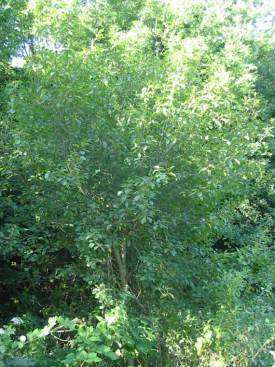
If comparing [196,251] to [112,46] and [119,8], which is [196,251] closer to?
[112,46]

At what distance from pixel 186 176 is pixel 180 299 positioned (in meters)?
1.17

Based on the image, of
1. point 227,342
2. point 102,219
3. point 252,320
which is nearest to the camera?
point 227,342

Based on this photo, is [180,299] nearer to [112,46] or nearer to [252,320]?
[252,320]

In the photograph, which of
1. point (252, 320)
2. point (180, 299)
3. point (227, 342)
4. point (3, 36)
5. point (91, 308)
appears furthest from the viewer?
point (3, 36)

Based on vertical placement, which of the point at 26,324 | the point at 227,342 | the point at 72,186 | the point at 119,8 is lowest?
the point at 227,342

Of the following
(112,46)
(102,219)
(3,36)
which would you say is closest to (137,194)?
(102,219)

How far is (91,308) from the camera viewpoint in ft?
16.2

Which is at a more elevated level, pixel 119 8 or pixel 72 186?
pixel 119 8

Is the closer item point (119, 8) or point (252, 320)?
point (252, 320)

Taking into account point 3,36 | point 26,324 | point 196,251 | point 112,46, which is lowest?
point 26,324

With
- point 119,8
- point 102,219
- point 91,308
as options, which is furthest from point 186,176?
point 119,8

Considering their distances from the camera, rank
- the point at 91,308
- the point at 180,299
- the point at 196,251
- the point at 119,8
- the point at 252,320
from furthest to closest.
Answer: the point at 119,8
the point at 91,308
the point at 196,251
the point at 180,299
the point at 252,320

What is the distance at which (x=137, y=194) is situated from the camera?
359 centimetres

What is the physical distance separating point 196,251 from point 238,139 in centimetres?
124
